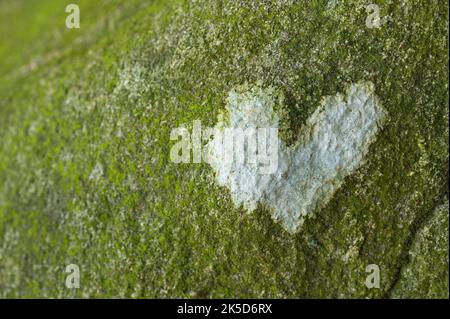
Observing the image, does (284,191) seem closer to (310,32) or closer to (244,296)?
(244,296)

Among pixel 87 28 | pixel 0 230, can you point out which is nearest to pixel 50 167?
pixel 0 230

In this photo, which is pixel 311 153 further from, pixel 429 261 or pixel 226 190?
pixel 429 261

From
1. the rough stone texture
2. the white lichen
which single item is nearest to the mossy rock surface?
the rough stone texture

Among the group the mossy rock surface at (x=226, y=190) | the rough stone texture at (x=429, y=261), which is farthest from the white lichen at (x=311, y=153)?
the rough stone texture at (x=429, y=261)

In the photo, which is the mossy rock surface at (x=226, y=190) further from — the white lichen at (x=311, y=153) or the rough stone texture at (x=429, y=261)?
the white lichen at (x=311, y=153)

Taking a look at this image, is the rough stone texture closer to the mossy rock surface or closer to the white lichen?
the mossy rock surface

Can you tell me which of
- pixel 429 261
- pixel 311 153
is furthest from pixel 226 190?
pixel 429 261
